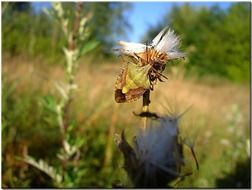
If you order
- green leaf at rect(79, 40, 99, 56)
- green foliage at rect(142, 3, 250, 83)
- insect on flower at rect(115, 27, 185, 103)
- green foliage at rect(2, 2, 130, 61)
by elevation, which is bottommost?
insect on flower at rect(115, 27, 185, 103)

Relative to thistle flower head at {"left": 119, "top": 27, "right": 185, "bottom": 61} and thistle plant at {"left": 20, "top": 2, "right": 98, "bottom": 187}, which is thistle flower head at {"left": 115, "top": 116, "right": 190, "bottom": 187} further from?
thistle plant at {"left": 20, "top": 2, "right": 98, "bottom": 187}

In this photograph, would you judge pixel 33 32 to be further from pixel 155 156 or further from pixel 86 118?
pixel 155 156

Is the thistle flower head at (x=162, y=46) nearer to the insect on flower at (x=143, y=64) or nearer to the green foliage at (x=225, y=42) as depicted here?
the insect on flower at (x=143, y=64)

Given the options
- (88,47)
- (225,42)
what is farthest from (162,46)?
(225,42)

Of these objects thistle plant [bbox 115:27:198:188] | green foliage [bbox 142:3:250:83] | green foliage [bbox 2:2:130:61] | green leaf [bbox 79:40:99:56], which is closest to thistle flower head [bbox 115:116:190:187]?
thistle plant [bbox 115:27:198:188]

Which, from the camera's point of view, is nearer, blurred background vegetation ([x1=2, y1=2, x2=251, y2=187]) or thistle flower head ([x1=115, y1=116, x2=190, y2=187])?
thistle flower head ([x1=115, y1=116, x2=190, y2=187])

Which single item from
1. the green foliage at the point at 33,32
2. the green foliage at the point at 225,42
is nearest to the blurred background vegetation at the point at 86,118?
the green foliage at the point at 33,32
